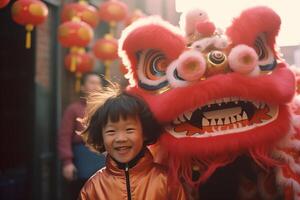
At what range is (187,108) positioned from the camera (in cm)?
222

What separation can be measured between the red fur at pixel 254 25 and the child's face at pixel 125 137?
68 centimetres

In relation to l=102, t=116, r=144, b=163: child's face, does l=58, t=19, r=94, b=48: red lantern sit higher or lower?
higher

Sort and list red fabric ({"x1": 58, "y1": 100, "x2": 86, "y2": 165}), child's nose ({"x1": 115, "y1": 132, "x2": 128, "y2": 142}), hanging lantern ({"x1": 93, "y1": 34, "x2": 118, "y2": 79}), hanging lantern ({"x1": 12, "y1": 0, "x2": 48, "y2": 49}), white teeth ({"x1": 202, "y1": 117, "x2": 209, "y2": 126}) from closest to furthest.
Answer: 1. child's nose ({"x1": 115, "y1": 132, "x2": 128, "y2": 142})
2. white teeth ({"x1": 202, "y1": 117, "x2": 209, "y2": 126})
3. red fabric ({"x1": 58, "y1": 100, "x2": 86, "y2": 165})
4. hanging lantern ({"x1": 12, "y1": 0, "x2": 48, "y2": 49})
5. hanging lantern ({"x1": 93, "y1": 34, "x2": 118, "y2": 79})

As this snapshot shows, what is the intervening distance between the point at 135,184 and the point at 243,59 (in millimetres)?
807

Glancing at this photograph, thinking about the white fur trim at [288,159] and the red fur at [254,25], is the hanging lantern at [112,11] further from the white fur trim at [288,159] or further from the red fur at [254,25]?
the white fur trim at [288,159]

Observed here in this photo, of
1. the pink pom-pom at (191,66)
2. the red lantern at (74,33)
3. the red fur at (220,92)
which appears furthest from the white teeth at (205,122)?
the red lantern at (74,33)

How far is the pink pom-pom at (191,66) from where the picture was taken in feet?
7.28

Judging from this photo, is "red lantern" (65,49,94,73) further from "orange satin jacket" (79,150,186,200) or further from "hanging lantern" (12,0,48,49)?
"orange satin jacket" (79,150,186,200)

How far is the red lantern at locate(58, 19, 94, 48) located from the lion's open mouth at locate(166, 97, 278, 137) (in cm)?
327

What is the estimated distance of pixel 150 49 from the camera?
2371 millimetres

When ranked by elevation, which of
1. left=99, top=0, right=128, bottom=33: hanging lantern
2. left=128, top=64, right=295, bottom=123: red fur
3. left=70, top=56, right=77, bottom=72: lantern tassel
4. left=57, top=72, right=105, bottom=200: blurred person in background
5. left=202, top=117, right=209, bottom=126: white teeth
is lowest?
left=57, top=72, right=105, bottom=200: blurred person in background

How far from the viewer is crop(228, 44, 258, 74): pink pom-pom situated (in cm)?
221

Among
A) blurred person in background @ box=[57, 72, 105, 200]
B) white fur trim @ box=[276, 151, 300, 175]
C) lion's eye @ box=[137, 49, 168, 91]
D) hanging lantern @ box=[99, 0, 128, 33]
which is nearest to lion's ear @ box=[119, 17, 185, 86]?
lion's eye @ box=[137, 49, 168, 91]

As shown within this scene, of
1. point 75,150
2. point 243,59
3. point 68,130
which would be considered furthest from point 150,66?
point 75,150
